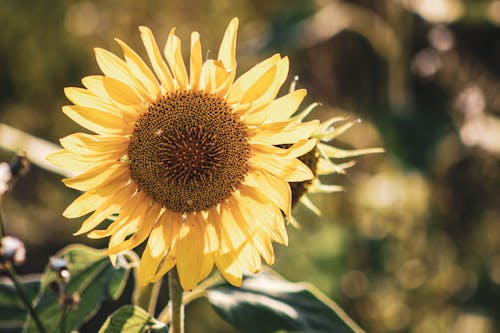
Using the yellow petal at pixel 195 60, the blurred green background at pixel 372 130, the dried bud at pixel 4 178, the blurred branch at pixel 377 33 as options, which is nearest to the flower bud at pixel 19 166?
the dried bud at pixel 4 178

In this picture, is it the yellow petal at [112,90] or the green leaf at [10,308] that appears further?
the green leaf at [10,308]

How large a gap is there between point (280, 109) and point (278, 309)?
0.31 metres

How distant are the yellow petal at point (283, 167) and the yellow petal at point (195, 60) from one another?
0.15 meters

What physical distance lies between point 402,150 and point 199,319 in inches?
38.0

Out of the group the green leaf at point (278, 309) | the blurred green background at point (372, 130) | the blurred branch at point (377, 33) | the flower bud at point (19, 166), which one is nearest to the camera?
the flower bud at point (19, 166)

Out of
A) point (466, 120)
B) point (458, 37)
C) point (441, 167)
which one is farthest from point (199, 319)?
point (458, 37)

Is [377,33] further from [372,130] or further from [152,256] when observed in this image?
[152,256]

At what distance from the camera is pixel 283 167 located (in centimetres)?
88

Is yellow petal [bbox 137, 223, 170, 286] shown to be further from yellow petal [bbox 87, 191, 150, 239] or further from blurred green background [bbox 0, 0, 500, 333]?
blurred green background [bbox 0, 0, 500, 333]

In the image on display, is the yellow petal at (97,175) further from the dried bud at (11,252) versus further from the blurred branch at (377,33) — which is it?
the blurred branch at (377,33)

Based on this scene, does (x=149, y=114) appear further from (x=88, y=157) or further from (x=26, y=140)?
(x=26, y=140)

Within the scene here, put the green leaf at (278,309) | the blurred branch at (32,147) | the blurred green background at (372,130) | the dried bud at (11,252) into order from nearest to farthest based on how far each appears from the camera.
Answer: the dried bud at (11,252)
the green leaf at (278,309)
the blurred branch at (32,147)
the blurred green background at (372,130)

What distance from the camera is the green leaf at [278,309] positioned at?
914 millimetres

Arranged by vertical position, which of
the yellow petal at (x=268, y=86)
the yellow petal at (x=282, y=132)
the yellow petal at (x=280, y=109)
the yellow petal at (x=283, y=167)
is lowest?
the yellow petal at (x=283, y=167)
